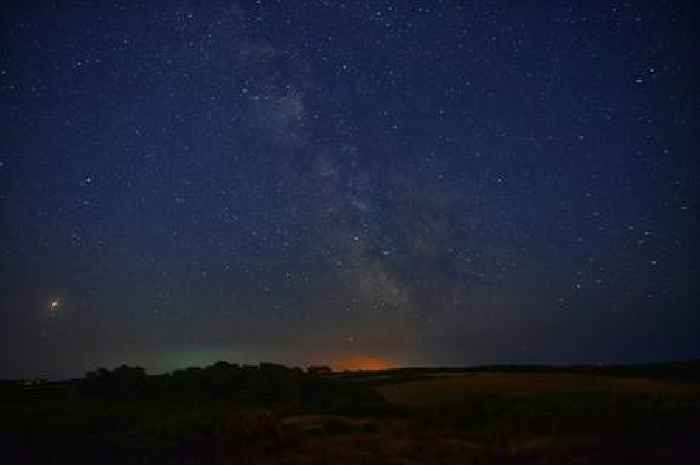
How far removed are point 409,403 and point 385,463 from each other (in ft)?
72.7

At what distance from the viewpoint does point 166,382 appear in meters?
54.5

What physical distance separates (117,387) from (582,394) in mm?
35869

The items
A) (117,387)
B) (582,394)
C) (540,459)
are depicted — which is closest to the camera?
(540,459)

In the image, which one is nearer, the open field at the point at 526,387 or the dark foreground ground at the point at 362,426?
the dark foreground ground at the point at 362,426

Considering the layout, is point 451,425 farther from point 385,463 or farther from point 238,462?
point 238,462

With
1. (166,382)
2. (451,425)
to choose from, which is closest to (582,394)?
(451,425)

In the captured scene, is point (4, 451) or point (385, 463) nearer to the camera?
point (385, 463)

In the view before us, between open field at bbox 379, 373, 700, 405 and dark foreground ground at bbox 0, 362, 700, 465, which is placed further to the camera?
open field at bbox 379, 373, 700, 405

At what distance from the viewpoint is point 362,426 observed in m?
29.4

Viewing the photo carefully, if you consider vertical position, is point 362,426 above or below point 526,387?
below

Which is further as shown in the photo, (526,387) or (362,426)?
(526,387)

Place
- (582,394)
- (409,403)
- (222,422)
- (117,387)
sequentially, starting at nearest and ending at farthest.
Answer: (222,422)
(582,394)
(409,403)
(117,387)

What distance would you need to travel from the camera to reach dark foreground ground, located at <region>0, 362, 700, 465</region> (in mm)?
20734

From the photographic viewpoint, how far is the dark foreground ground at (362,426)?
816 inches
